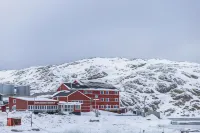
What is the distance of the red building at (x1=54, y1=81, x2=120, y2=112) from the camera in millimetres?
99688

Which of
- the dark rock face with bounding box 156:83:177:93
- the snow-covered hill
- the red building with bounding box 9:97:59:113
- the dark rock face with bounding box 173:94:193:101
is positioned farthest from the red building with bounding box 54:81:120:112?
the dark rock face with bounding box 156:83:177:93

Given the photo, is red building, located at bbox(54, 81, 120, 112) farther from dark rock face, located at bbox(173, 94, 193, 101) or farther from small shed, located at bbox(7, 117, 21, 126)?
dark rock face, located at bbox(173, 94, 193, 101)

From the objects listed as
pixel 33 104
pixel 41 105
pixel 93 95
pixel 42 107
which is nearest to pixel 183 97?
pixel 93 95

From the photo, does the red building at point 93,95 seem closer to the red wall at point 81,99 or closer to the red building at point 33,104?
the red wall at point 81,99

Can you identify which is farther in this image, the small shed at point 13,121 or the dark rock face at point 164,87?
the dark rock face at point 164,87

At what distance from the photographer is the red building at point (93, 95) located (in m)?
99.7

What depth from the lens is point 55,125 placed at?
2653 inches

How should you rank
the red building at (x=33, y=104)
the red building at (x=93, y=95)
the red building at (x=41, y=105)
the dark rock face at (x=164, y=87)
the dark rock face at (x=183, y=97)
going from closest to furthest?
the red building at (x=33, y=104), the red building at (x=41, y=105), the red building at (x=93, y=95), the dark rock face at (x=183, y=97), the dark rock face at (x=164, y=87)

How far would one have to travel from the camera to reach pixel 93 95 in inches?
4252

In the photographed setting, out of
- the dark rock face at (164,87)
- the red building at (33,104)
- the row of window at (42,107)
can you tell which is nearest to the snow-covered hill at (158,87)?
the dark rock face at (164,87)

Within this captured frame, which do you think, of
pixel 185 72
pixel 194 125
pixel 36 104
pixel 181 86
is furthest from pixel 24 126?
pixel 185 72

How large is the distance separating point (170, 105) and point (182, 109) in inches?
269

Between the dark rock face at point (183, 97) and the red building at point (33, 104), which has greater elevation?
the red building at point (33, 104)

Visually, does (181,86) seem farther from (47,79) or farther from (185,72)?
(47,79)
